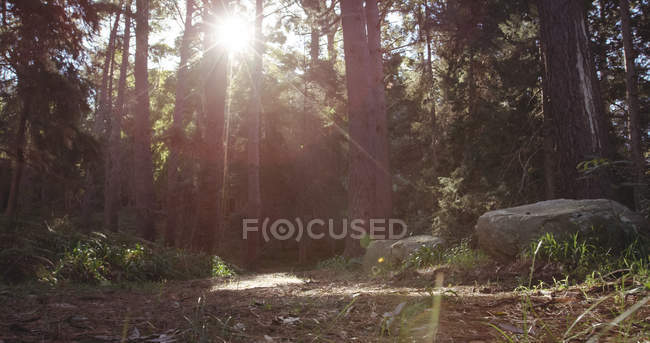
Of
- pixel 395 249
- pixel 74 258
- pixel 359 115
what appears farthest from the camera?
pixel 359 115

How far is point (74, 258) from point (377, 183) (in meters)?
6.65

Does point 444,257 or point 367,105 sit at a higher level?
point 367,105

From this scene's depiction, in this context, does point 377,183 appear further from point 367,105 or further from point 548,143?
point 548,143

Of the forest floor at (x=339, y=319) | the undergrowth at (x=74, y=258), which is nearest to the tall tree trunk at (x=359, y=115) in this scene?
the undergrowth at (x=74, y=258)

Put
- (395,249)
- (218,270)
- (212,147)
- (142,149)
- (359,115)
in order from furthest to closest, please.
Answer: (142,149)
(212,147)
(359,115)
(218,270)
(395,249)

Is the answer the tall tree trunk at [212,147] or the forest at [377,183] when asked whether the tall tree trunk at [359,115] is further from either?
the tall tree trunk at [212,147]

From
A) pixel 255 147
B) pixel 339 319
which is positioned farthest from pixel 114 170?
pixel 339 319

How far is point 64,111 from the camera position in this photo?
7.74 metres

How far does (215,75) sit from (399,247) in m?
8.28

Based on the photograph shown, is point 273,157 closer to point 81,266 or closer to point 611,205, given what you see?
point 81,266

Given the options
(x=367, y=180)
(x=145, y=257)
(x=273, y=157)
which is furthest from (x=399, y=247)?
(x=273, y=157)

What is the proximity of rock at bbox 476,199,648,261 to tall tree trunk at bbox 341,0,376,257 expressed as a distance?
470 centimetres

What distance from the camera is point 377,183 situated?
34.5 feet

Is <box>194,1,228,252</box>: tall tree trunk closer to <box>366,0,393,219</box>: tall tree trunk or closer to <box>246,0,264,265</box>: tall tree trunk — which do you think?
<box>246,0,264,265</box>: tall tree trunk
